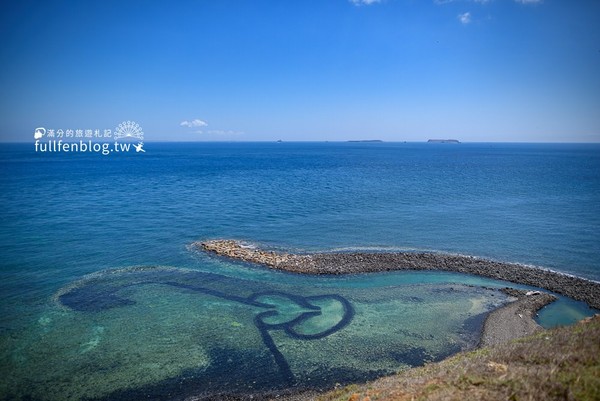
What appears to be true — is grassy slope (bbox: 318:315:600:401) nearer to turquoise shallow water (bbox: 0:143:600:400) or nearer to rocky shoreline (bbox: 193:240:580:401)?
turquoise shallow water (bbox: 0:143:600:400)

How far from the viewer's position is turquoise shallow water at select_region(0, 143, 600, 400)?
65.6 ft

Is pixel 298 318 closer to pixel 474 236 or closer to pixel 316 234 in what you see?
pixel 316 234

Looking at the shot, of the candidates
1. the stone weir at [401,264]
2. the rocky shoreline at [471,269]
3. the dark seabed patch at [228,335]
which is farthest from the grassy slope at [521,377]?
the stone weir at [401,264]

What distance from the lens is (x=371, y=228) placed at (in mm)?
49969

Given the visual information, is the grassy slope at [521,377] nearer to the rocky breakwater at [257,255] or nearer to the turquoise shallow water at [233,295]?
the turquoise shallow water at [233,295]

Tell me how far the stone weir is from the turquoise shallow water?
1.76 meters

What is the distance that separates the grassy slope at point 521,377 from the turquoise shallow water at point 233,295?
6.77 metres

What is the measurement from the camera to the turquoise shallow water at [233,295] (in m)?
20.0

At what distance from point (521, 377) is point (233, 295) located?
892 inches

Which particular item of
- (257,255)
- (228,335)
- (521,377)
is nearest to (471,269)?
(257,255)

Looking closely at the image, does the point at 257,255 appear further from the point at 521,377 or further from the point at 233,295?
the point at 521,377

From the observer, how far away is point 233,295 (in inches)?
1169

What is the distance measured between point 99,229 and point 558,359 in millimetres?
52235

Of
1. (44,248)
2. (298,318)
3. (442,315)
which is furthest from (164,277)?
(442,315)
